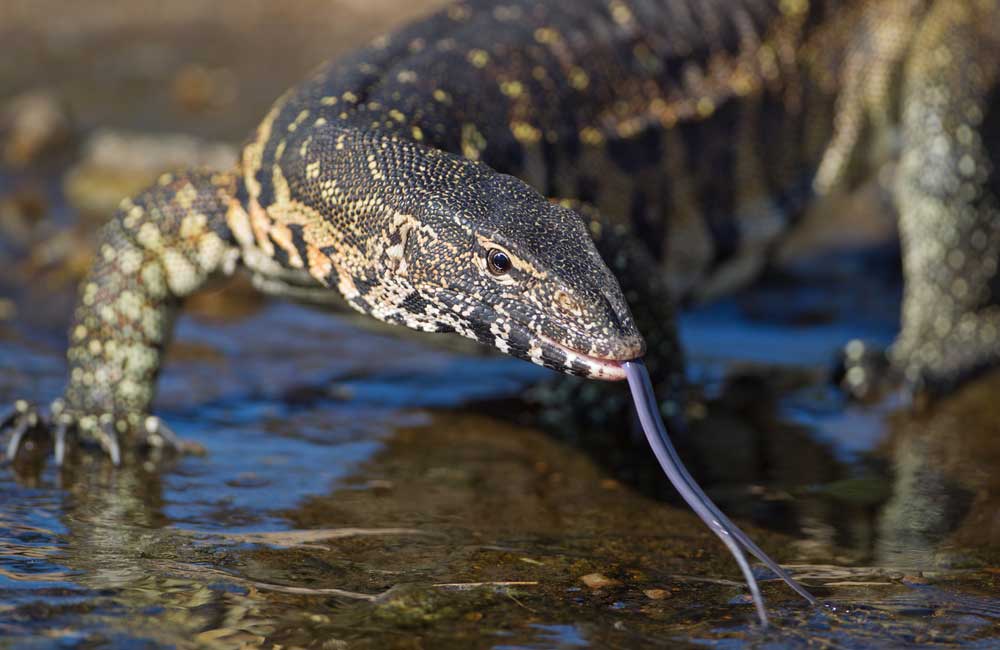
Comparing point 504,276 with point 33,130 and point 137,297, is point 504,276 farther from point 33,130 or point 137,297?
point 33,130

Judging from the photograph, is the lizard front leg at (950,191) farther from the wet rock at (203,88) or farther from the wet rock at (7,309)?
the wet rock at (203,88)

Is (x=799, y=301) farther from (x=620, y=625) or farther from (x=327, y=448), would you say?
(x=620, y=625)

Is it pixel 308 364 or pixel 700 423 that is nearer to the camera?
pixel 700 423

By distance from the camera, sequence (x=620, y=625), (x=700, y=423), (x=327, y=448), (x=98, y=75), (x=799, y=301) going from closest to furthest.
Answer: (x=620, y=625)
(x=327, y=448)
(x=700, y=423)
(x=799, y=301)
(x=98, y=75)

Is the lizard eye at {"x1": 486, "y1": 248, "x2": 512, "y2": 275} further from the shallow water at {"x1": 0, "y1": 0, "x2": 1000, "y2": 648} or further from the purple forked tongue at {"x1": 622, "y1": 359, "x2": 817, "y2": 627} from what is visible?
the shallow water at {"x1": 0, "y1": 0, "x2": 1000, "y2": 648}

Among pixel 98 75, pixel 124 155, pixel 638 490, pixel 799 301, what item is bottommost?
pixel 638 490

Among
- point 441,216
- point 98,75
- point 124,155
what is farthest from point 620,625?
point 98,75

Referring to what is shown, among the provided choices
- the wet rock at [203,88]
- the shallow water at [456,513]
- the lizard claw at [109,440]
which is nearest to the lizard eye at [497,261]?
the shallow water at [456,513]
